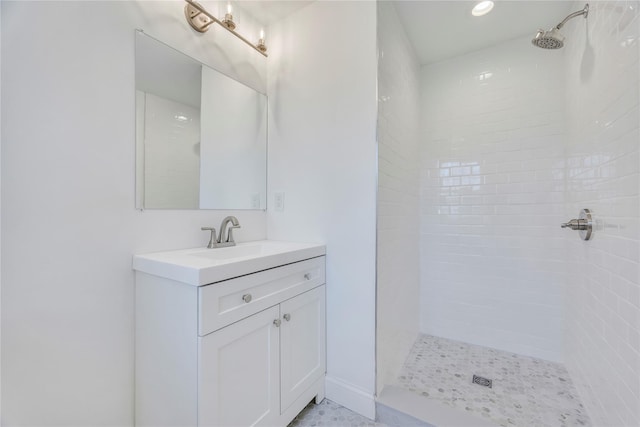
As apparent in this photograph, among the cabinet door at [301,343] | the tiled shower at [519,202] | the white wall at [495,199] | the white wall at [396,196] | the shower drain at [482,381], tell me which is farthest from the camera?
the white wall at [495,199]

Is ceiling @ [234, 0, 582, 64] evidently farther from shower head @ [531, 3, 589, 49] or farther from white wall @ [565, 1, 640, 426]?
shower head @ [531, 3, 589, 49]

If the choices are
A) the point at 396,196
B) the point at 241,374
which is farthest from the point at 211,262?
the point at 396,196

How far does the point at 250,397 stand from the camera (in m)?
1.10

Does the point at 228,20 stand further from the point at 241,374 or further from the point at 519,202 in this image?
the point at 519,202

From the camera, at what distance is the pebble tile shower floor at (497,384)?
139 centimetres

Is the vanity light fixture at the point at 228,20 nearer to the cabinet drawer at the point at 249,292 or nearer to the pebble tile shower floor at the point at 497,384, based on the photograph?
the cabinet drawer at the point at 249,292

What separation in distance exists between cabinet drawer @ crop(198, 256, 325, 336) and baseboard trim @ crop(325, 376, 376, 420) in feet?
1.90

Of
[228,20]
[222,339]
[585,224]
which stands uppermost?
[228,20]

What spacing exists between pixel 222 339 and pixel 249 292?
0.19 m

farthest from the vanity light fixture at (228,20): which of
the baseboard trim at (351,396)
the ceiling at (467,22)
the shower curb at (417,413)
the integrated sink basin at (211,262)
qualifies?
the shower curb at (417,413)

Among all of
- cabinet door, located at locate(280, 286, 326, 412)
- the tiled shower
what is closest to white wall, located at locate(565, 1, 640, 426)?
the tiled shower

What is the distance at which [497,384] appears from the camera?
5.38 ft

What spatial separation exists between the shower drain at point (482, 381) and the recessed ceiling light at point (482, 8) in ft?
7.67

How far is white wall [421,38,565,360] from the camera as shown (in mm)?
1924
